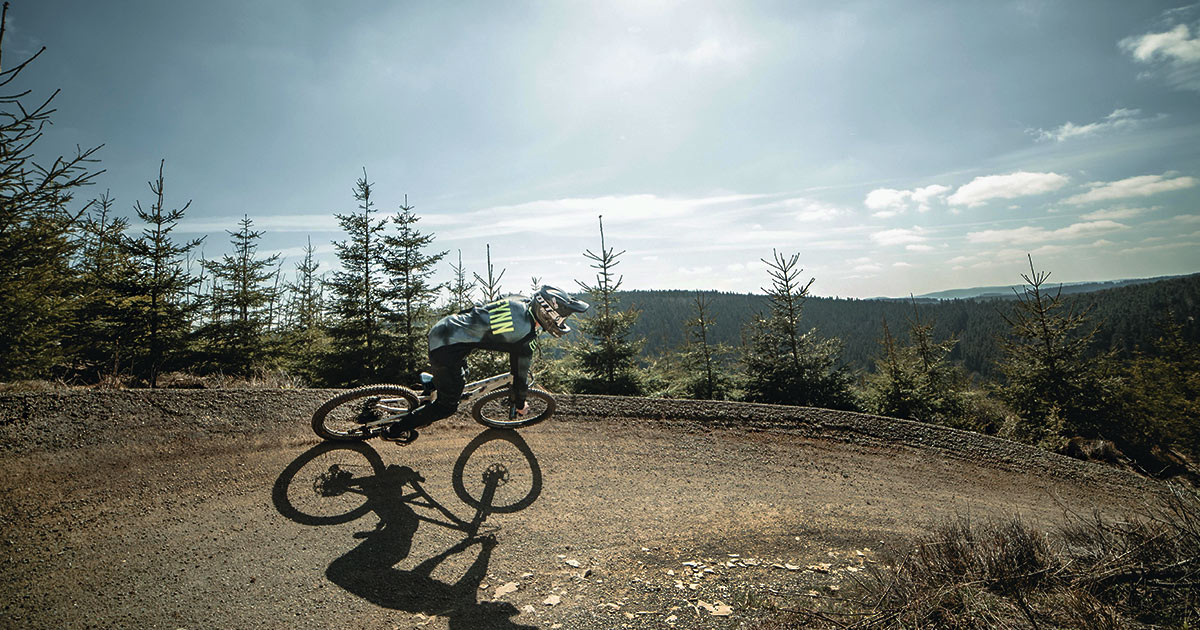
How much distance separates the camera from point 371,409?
20.0ft

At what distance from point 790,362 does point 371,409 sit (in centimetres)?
1100

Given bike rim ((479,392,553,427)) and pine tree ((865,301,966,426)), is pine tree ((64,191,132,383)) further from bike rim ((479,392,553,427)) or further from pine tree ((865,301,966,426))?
pine tree ((865,301,966,426))

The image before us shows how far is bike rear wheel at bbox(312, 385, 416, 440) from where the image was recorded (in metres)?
5.78

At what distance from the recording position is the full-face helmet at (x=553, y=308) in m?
5.51

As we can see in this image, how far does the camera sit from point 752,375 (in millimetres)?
13594

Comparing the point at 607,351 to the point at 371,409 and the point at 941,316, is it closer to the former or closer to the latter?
the point at 371,409

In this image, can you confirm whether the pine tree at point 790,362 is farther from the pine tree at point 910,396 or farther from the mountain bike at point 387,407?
the mountain bike at point 387,407

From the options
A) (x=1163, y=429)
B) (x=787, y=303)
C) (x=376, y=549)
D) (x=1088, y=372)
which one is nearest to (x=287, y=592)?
(x=376, y=549)

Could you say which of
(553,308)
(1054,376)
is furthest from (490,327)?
(1054,376)

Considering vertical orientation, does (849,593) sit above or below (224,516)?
below

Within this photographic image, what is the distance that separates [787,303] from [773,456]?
733 cm

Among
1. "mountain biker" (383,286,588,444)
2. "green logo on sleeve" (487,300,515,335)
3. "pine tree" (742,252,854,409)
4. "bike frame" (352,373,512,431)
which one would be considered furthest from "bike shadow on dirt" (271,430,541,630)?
"pine tree" (742,252,854,409)

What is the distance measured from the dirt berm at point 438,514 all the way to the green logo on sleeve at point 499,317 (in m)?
1.98

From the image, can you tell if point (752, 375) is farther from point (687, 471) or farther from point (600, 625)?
point (600, 625)
